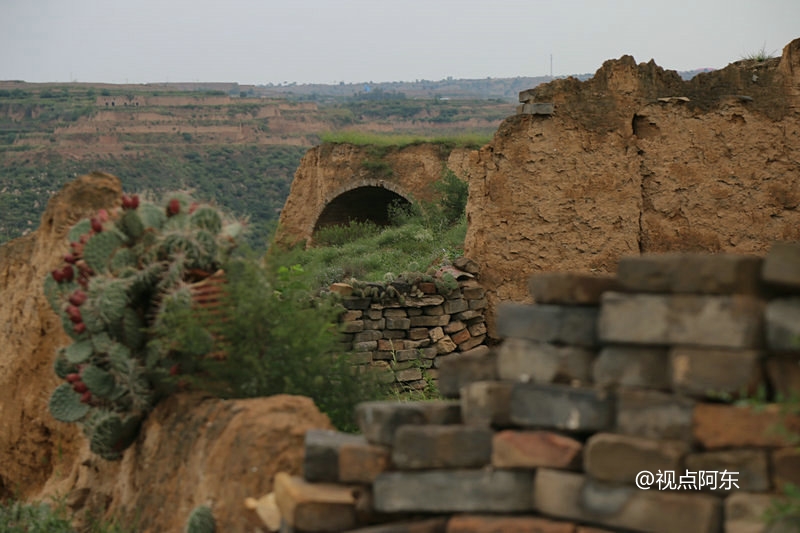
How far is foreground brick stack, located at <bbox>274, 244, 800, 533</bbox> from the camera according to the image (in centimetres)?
328

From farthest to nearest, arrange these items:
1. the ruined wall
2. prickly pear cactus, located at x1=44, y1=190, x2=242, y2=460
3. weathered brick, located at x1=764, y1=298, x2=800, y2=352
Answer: the ruined wall, prickly pear cactus, located at x1=44, y1=190, x2=242, y2=460, weathered brick, located at x1=764, y1=298, x2=800, y2=352

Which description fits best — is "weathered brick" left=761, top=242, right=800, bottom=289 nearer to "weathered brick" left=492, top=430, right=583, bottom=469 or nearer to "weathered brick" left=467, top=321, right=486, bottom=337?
"weathered brick" left=492, top=430, right=583, bottom=469

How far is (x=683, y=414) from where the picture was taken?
335 cm

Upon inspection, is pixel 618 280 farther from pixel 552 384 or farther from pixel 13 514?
pixel 13 514

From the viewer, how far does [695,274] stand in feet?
11.1

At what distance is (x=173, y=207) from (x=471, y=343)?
509 centimetres

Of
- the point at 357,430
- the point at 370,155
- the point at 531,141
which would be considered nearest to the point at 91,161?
the point at 370,155

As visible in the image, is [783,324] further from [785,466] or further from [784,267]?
[785,466]

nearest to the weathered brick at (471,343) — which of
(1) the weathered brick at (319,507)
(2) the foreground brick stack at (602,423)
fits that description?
(2) the foreground brick stack at (602,423)

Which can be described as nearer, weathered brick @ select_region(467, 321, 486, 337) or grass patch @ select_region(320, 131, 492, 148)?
weathered brick @ select_region(467, 321, 486, 337)

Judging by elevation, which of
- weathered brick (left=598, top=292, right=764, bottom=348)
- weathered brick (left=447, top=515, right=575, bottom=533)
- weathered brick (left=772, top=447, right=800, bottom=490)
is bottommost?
weathered brick (left=447, top=515, right=575, bottom=533)

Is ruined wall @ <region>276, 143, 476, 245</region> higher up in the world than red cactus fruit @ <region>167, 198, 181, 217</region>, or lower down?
lower down

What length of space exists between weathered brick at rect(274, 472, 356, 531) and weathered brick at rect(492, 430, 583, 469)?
599mm

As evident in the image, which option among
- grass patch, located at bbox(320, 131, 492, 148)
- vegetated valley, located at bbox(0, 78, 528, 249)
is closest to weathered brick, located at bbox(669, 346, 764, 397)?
grass patch, located at bbox(320, 131, 492, 148)
